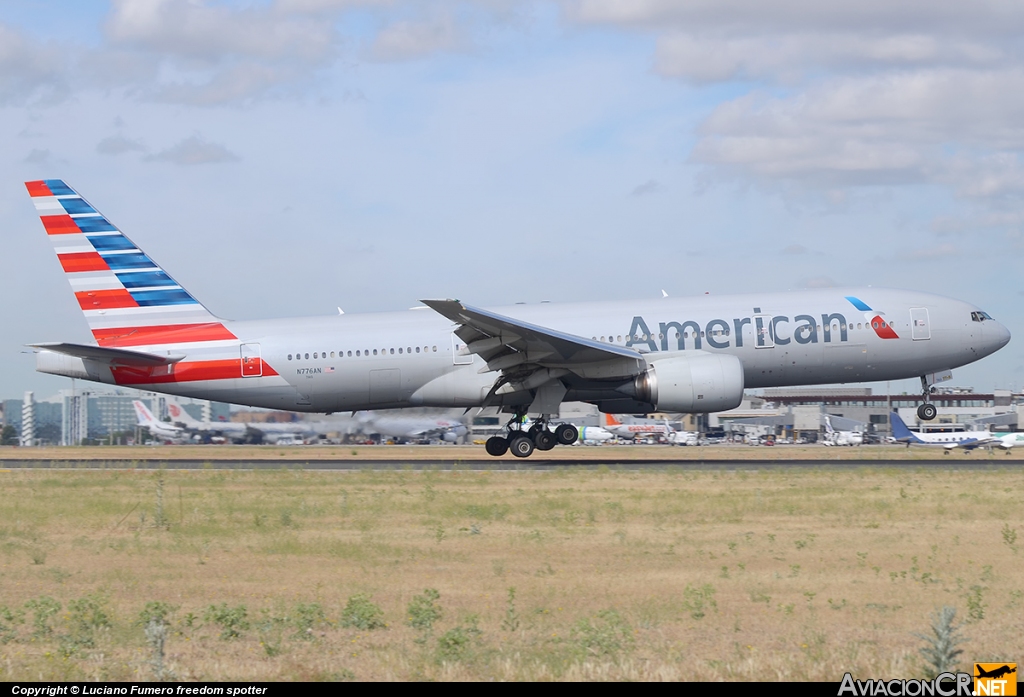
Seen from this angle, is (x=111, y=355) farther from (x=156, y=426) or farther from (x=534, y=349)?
(x=156, y=426)

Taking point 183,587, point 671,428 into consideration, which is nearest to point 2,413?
point 671,428

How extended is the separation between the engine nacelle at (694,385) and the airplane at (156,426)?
5035cm

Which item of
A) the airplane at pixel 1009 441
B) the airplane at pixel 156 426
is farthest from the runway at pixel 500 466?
the airplane at pixel 156 426

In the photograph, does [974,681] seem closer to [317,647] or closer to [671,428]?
[317,647]

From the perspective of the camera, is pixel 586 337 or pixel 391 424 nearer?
pixel 586 337

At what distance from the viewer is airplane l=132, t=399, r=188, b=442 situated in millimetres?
73938

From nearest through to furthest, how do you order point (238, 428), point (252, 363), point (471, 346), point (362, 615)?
point (362, 615)
point (471, 346)
point (252, 363)
point (238, 428)

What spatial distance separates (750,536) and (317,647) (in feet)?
27.2

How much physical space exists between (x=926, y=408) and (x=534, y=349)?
11829mm

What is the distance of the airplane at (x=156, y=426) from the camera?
243ft

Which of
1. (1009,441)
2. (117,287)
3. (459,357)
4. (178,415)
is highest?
(117,287)

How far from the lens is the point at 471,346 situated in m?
29.4

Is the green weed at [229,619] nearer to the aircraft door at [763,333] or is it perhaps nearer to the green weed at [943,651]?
the green weed at [943,651]

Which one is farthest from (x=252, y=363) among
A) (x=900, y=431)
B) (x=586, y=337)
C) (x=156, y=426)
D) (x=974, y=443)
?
(x=156, y=426)
